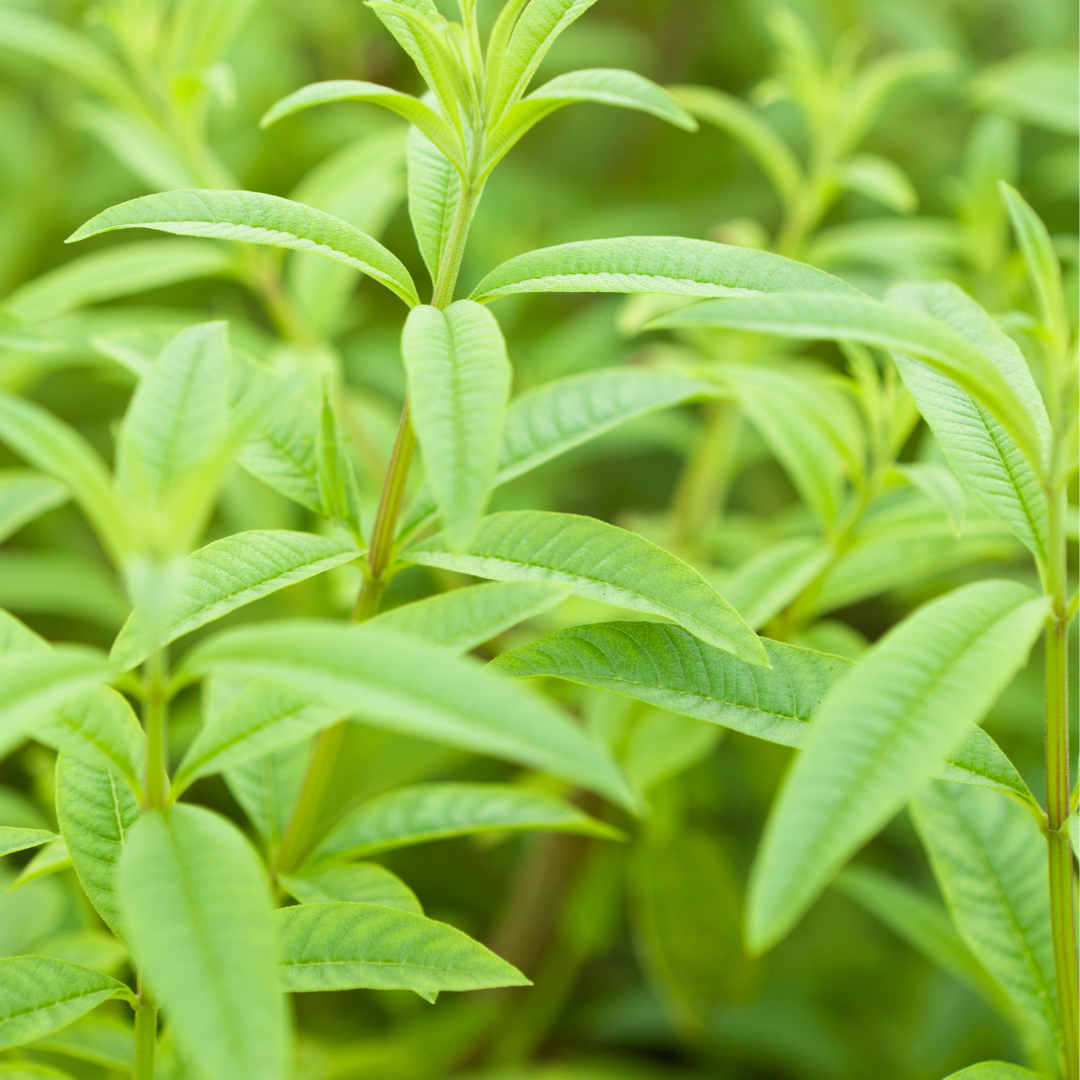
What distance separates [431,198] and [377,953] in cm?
51

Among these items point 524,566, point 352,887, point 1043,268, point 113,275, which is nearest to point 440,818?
point 352,887

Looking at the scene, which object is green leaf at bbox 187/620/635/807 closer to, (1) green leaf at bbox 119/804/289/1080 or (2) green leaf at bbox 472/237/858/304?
(1) green leaf at bbox 119/804/289/1080

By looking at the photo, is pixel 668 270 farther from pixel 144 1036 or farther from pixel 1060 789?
pixel 144 1036

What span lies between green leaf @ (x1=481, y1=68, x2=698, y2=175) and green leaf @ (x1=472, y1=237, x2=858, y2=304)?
7 cm

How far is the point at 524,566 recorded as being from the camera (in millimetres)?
699

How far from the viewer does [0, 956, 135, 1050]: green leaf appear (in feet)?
2.07

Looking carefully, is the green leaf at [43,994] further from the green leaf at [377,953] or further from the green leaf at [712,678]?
the green leaf at [712,678]

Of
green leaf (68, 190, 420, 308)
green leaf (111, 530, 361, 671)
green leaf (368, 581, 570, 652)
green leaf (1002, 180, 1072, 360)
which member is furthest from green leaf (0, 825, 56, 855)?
green leaf (1002, 180, 1072, 360)

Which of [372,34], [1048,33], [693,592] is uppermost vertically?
[1048,33]

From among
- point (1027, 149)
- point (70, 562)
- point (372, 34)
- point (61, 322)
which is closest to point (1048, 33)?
point (1027, 149)

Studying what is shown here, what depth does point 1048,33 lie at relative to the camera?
203 centimetres

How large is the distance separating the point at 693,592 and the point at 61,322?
0.94m

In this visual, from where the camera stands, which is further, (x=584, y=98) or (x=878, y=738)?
(x=584, y=98)

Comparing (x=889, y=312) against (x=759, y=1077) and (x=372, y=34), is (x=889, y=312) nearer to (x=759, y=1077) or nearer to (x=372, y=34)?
(x=759, y=1077)
